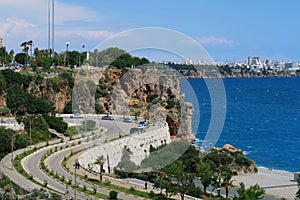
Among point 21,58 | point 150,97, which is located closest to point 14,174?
point 150,97

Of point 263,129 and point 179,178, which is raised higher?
point 179,178

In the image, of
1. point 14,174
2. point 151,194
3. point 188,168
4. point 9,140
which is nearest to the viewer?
point 151,194

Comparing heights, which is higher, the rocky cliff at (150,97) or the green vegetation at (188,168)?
the rocky cliff at (150,97)

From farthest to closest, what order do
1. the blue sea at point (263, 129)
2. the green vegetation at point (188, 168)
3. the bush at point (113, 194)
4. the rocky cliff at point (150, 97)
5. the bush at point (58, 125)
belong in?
the blue sea at point (263, 129) < the rocky cliff at point (150, 97) < the bush at point (58, 125) < the green vegetation at point (188, 168) < the bush at point (113, 194)

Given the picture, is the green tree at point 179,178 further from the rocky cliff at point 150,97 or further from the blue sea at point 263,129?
the blue sea at point 263,129

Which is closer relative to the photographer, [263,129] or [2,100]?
[2,100]

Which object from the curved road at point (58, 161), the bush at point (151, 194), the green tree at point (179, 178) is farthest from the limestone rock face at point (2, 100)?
the bush at point (151, 194)

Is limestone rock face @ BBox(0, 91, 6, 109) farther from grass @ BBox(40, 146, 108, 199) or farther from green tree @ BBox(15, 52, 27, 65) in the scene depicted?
green tree @ BBox(15, 52, 27, 65)

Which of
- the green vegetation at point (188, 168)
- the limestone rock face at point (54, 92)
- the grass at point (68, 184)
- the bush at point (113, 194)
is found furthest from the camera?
the limestone rock face at point (54, 92)

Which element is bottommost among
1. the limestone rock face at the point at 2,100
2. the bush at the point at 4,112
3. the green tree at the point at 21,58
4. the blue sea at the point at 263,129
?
the blue sea at the point at 263,129

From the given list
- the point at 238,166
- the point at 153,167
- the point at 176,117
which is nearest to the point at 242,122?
the point at 176,117

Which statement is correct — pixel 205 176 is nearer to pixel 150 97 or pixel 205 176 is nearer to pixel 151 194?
pixel 151 194

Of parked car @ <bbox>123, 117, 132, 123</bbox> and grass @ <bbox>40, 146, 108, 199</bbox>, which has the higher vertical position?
parked car @ <bbox>123, 117, 132, 123</bbox>

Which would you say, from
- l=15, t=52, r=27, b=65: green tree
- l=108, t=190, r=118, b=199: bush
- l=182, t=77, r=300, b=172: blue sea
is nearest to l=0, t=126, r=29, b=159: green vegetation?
l=108, t=190, r=118, b=199: bush
